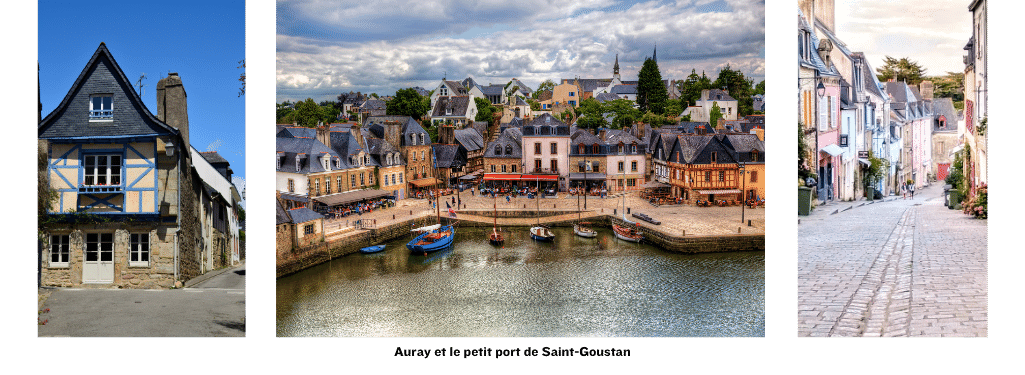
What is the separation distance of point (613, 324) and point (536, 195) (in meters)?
1.61

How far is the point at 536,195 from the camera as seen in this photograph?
7566 mm

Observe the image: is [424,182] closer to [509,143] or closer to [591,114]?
[509,143]

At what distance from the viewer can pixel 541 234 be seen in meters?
7.36

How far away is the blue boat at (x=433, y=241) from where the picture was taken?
7.26m

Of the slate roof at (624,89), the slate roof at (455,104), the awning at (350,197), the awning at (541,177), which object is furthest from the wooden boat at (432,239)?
the slate roof at (624,89)

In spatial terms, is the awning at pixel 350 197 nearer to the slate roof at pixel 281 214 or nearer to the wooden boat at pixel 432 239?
the slate roof at pixel 281 214

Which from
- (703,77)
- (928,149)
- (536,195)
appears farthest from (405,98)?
(928,149)

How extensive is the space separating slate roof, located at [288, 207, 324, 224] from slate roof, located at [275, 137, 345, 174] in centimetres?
37

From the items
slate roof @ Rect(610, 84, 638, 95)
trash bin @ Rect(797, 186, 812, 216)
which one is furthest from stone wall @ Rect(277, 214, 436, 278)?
trash bin @ Rect(797, 186, 812, 216)

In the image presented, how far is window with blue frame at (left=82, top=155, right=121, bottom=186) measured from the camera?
648cm

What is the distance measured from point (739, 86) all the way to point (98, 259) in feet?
19.5

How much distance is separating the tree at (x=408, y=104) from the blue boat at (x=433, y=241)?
128 cm

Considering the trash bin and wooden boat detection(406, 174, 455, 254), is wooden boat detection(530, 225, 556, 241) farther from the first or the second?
the trash bin

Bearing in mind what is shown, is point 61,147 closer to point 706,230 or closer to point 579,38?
point 579,38
